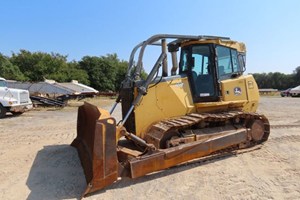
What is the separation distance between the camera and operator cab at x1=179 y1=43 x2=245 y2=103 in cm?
662

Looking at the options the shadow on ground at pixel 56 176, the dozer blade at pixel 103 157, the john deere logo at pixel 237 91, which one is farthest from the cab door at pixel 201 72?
the shadow on ground at pixel 56 176

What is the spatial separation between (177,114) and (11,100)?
1174cm

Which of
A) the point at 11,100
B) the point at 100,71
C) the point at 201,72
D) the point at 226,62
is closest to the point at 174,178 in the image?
the point at 201,72

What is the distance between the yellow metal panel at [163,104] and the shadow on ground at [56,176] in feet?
5.14

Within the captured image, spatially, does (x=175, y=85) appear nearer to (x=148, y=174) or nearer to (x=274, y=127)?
(x=148, y=174)

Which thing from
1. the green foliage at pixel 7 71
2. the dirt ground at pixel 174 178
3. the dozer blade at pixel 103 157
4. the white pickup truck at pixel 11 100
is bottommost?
the dirt ground at pixel 174 178

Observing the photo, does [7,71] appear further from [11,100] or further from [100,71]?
[11,100]

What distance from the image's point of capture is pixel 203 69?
6.75 meters

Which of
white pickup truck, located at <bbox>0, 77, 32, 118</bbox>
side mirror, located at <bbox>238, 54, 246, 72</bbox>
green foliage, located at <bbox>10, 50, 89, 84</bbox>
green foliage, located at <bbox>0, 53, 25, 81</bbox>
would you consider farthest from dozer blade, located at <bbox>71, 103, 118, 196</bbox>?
green foliage, located at <bbox>10, 50, 89, 84</bbox>

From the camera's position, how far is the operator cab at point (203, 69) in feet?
21.7

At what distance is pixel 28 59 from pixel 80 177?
46.5 m

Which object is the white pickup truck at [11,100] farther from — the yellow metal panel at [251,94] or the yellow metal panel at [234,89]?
the yellow metal panel at [251,94]

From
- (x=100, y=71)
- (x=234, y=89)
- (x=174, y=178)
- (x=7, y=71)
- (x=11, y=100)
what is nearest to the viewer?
(x=174, y=178)

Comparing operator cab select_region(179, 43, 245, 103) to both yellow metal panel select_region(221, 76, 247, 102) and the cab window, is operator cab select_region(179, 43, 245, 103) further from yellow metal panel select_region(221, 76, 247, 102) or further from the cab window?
yellow metal panel select_region(221, 76, 247, 102)
